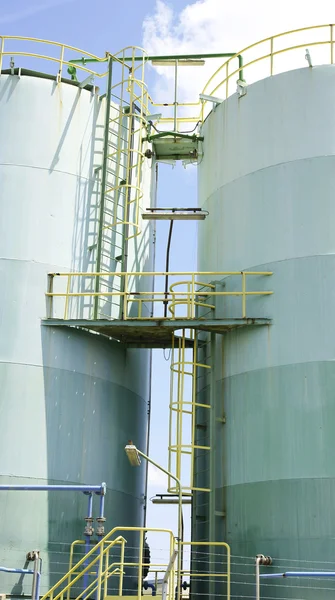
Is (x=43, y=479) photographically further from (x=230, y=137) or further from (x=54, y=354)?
(x=230, y=137)

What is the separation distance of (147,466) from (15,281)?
21.2 feet

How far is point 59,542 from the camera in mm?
19156

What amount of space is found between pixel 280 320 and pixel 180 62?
10.4 metres

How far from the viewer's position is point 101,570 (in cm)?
1473

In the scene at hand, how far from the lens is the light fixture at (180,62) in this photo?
25.9 m

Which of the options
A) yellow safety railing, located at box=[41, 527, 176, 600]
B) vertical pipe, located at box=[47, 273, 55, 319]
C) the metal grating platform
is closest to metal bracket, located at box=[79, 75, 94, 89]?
vertical pipe, located at box=[47, 273, 55, 319]

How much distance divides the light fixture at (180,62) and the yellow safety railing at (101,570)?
45.3 feet

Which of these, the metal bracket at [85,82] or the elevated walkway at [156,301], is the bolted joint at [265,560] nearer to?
the elevated walkway at [156,301]

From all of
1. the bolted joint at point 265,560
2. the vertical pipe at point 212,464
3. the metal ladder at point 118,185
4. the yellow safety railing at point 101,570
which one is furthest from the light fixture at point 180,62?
the bolted joint at point 265,560

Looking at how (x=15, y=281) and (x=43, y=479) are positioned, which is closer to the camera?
(x=43, y=479)

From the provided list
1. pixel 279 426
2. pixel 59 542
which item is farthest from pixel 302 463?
pixel 59 542

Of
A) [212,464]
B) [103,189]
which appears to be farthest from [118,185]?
[212,464]

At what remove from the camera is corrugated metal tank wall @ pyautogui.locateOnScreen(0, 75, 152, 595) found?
1920 centimetres

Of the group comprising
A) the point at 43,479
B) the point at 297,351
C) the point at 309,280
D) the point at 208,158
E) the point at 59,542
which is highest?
the point at 208,158
